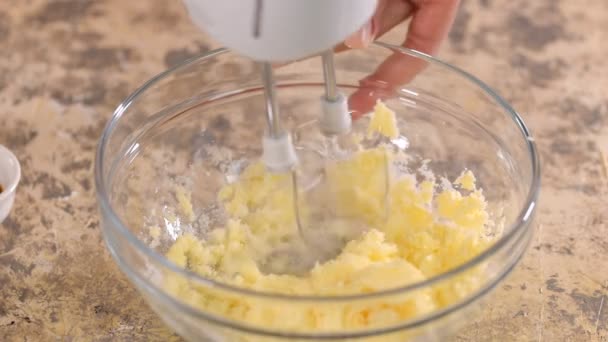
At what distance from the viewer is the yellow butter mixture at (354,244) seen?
735 millimetres

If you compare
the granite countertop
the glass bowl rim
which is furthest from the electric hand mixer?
the granite countertop

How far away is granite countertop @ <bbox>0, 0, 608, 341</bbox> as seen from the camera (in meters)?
0.95

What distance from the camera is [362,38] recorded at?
94cm

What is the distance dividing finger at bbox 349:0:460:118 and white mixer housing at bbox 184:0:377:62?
12.5 inches

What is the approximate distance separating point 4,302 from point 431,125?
0.57m

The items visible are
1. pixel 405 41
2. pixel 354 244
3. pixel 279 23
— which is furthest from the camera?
pixel 405 41

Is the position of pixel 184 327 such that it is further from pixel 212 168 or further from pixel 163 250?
pixel 212 168

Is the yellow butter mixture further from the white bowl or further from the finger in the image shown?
the white bowl

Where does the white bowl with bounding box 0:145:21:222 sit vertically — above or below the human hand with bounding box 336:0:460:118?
below

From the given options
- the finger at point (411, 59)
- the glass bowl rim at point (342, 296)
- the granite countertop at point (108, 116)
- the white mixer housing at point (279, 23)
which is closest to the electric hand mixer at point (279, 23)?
the white mixer housing at point (279, 23)

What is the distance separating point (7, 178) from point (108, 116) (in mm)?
214

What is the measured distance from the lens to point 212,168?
3.41 ft

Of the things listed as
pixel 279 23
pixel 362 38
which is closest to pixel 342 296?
pixel 279 23

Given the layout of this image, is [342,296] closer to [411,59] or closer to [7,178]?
[411,59]
